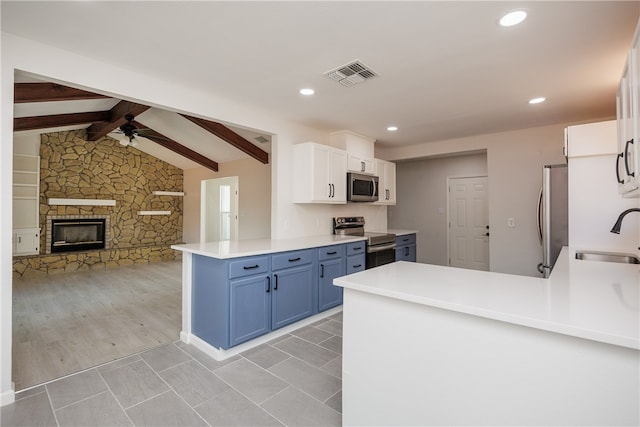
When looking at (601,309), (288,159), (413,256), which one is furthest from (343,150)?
(601,309)

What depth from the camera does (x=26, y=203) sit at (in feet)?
18.5

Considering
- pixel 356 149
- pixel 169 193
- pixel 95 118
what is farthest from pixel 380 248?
pixel 169 193

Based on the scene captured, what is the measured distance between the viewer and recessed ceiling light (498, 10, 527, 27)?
68.9 inches

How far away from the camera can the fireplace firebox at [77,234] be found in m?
6.18

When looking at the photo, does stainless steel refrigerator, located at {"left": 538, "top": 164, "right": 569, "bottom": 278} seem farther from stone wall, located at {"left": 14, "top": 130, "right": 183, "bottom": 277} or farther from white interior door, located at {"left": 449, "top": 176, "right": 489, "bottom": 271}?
stone wall, located at {"left": 14, "top": 130, "right": 183, "bottom": 277}

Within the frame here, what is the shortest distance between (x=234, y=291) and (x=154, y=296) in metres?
2.54

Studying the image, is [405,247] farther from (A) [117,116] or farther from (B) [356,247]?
(A) [117,116]

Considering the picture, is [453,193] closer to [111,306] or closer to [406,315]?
[406,315]

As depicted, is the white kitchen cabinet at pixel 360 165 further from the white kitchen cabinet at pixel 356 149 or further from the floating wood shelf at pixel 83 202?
the floating wood shelf at pixel 83 202

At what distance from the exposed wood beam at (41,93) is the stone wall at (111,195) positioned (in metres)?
3.75

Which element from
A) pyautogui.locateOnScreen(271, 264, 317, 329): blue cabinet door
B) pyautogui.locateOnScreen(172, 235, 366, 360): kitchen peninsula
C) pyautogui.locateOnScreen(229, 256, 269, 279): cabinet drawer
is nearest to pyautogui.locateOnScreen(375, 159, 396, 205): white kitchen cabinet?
pyautogui.locateOnScreen(172, 235, 366, 360): kitchen peninsula

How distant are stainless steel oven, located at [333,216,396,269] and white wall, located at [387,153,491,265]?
192cm

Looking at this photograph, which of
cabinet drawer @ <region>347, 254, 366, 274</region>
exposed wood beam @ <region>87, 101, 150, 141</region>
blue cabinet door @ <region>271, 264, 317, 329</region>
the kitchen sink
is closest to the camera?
the kitchen sink

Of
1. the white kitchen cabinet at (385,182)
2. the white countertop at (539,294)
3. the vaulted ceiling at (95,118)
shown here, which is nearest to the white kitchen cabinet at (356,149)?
the white kitchen cabinet at (385,182)
